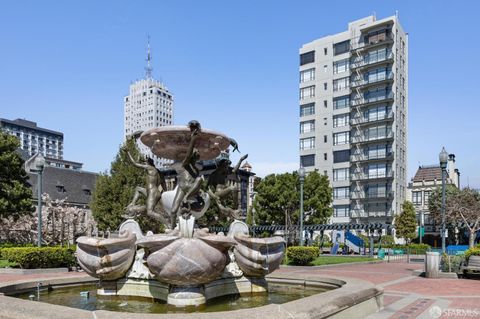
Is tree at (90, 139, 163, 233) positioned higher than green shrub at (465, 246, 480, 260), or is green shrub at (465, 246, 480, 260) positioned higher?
tree at (90, 139, 163, 233)

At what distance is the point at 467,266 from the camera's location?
18016 mm

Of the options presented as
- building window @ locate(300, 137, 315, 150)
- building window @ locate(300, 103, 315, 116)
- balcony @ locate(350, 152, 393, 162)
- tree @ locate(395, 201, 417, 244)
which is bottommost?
tree @ locate(395, 201, 417, 244)

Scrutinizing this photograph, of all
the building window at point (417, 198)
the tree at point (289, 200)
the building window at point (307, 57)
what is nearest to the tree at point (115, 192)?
the tree at point (289, 200)

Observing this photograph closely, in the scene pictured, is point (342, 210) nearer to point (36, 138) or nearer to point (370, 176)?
point (370, 176)

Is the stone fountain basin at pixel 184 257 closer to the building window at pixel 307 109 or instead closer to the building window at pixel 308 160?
the building window at pixel 308 160

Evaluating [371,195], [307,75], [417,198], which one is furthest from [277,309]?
[417,198]

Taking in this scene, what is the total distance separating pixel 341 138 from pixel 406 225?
16829 millimetres

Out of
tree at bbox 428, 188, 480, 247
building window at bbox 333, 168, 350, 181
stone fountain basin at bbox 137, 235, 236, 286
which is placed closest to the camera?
stone fountain basin at bbox 137, 235, 236, 286

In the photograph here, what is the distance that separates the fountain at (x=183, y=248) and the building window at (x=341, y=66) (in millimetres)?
57370

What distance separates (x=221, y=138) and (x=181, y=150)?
1.25 m

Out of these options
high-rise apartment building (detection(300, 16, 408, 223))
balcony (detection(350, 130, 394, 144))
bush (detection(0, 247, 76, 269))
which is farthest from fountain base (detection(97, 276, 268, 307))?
balcony (detection(350, 130, 394, 144))

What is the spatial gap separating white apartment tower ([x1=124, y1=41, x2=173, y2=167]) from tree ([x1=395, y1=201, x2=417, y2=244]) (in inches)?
4331

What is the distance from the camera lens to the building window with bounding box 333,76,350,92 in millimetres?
66125

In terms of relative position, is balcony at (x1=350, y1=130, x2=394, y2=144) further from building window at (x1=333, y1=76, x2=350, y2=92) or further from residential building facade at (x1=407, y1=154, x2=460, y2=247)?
residential building facade at (x1=407, y1=154, x2=460, y2=247)
